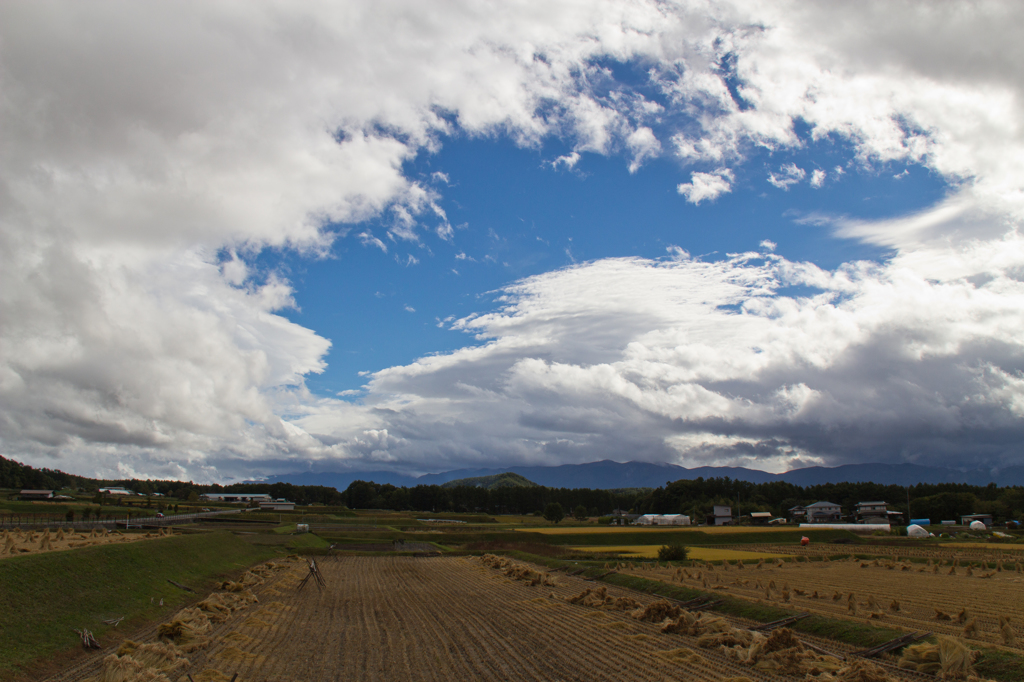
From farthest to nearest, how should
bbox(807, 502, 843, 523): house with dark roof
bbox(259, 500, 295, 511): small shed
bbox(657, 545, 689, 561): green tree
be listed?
bbox(259, 500, 295, 511): small shed < bbox(807, 502, 843, 523): house with dark roof < bbox(657, 545, 689, 561): green tree

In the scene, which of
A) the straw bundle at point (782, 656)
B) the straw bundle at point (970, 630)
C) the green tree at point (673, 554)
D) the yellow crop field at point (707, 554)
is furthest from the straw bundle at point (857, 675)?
the yellow crop field at point (707, 554)

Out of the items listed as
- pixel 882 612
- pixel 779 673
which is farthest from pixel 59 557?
pixel 882 612

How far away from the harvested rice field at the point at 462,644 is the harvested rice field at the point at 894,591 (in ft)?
17.4

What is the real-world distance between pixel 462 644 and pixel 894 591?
25.0 metres

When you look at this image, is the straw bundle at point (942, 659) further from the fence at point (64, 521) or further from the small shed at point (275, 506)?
the small shed at point (275, 506)

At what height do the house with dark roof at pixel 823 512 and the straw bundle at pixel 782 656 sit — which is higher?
the straw bundle at pixel 782 656

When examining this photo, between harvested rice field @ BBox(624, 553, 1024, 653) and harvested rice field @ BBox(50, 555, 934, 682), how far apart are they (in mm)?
5315

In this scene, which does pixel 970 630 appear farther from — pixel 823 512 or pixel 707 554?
pixel 823 512

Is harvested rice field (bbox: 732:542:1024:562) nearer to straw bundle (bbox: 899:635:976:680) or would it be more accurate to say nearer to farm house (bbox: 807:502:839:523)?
straw bundle (bbox: 899:635:976:680)

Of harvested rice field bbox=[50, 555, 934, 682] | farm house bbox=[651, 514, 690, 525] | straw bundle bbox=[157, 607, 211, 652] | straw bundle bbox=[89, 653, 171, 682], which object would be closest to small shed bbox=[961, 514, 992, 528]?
farm house bbox=[651, 514, 690, 525]

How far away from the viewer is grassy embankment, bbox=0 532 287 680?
17.1 meters

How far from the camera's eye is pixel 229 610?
24344 millimetres

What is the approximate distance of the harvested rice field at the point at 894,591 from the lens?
21.5 meters

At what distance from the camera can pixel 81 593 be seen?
2217cm
